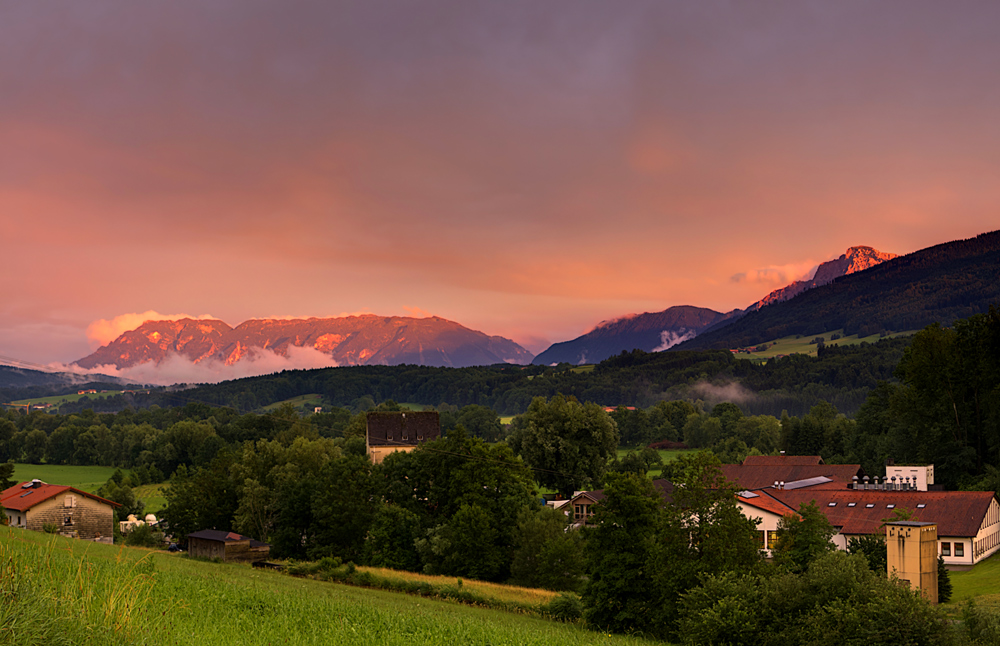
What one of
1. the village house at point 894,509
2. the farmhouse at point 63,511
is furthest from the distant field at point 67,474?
the village house at point 894,509

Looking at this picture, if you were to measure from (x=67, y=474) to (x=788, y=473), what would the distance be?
113 m

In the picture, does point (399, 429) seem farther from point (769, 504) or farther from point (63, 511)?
point (769, 504)

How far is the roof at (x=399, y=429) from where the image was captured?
105 meters

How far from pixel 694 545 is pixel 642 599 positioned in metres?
4.05

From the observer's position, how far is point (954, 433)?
70.9 m

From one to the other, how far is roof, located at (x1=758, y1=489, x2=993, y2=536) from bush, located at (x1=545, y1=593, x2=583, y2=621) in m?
22.3

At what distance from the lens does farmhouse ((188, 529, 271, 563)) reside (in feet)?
175

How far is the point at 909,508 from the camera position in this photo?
57.4 meters

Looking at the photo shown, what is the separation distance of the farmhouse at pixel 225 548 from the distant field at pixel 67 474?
54.5 meters

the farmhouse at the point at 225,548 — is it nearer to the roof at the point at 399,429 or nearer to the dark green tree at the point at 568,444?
the dark green tree at the point at 568,444

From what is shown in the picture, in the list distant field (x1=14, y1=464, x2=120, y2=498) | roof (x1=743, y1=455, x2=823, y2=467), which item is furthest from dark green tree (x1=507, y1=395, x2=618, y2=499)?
distant field (x1=14, y1=464, x2=120, y2=498)

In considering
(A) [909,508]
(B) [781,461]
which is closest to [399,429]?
(B) [781,461]

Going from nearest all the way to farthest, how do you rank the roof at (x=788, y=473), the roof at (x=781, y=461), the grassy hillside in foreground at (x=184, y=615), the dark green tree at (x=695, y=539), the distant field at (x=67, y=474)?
the grassy hillside in foreground at (x=184, y=615), the dark green tree at (x=695, y=539), the roof at (x=788, y=473), the roof at (x=781, y=461), the distant field at (x=67, y=474)

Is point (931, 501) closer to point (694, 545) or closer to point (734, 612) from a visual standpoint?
point (694, 545)
